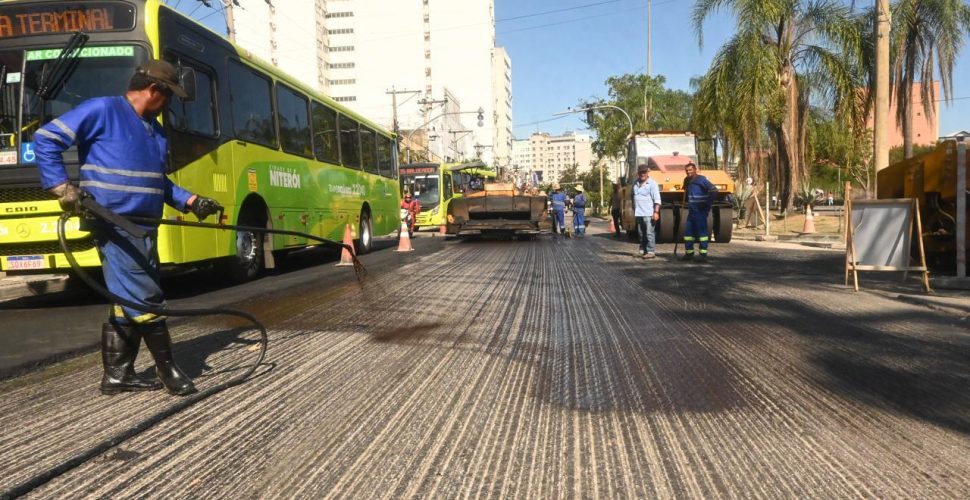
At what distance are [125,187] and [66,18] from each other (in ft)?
16.4

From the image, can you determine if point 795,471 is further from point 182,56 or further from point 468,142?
point 468,142

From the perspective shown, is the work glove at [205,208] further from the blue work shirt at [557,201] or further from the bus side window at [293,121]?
the blue work shirt at [557,201]

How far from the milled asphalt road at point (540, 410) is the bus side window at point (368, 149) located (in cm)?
932

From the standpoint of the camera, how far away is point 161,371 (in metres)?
3.74

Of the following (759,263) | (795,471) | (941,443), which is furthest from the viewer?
(759,263)

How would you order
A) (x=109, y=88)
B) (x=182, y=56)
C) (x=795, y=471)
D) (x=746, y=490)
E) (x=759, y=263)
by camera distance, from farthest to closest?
1. (x=759, y=263)
2. (x=182, y=56)
3. (x=109, y=88)
4. (x=795, y=471)
5. (x=746, y=490)

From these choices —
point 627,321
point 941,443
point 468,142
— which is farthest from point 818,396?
point 468,142

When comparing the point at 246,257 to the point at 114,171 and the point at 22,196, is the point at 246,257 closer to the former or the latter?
the point at 22,196

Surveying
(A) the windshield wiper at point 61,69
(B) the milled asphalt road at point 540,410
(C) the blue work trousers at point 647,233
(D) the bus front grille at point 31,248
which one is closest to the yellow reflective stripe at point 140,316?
(B) the milled asphalt road at point 540,410

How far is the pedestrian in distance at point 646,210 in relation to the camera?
12278 millimetres

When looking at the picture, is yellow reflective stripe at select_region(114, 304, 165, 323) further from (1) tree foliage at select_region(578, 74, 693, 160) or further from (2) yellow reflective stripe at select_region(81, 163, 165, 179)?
(1) tree foliage at select_region(578, 74, 693, 160)

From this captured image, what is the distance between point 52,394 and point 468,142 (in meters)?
115

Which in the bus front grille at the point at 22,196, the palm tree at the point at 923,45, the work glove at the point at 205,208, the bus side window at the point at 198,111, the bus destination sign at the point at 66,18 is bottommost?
the work glove at the point at 205,208

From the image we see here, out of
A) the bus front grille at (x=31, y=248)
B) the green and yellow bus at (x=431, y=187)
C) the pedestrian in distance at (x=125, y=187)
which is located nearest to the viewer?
the pedestrian in distance at (x=125, y=187)
